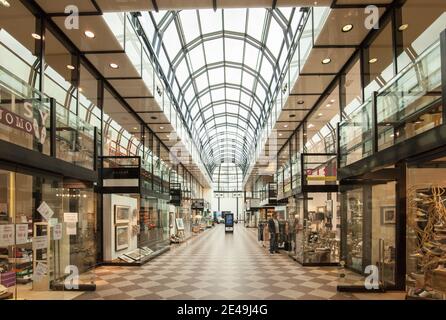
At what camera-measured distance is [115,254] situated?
39.3ft

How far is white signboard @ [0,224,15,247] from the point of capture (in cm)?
504

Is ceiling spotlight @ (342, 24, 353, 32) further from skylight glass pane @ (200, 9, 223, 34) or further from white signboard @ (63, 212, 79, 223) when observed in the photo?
skylight glass pane @ (200, 9, 223, 34)

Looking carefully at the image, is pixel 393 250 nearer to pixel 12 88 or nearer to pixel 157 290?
pixel 157 290

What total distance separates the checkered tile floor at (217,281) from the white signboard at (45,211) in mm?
1763

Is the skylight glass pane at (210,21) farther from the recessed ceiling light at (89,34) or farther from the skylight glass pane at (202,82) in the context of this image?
the recessed ceiling light at (89,34)

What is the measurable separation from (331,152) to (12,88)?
887 centimetres

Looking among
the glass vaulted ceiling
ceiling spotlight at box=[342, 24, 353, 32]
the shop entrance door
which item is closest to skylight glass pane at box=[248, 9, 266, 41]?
the glass vaulted ceiling

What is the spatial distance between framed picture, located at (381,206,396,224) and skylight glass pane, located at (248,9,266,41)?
9.59 meters

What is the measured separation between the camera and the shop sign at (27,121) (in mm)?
5051

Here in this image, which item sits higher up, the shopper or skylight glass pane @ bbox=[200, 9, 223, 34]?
skylight glass pane @ bbox=[200, 9, 223, 34]

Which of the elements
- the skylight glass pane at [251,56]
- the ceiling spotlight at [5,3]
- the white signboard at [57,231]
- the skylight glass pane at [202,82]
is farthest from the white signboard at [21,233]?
the skylight glass pane at [202,82]

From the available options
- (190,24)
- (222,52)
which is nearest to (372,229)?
(190,24)

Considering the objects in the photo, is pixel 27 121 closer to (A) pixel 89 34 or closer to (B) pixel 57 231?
(B) pixel 57 231
